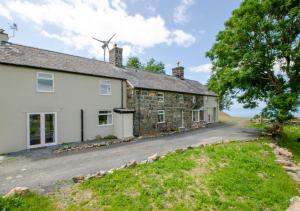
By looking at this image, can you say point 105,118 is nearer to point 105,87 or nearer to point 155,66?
point 105,87

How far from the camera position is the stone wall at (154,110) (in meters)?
16.6

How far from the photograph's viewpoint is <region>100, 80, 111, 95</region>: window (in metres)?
15.4

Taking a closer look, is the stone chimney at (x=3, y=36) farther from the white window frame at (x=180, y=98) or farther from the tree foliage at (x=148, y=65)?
the tree foliage at (x=148, y=65)

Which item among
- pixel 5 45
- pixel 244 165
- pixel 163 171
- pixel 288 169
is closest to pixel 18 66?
pixel 5 45

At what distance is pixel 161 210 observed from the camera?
5.02 m

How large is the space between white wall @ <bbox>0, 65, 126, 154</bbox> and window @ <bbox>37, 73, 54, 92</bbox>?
253mm

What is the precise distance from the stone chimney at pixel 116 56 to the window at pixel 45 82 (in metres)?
8.21

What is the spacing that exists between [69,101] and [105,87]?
11.3 feet

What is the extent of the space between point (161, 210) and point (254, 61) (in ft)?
47.2

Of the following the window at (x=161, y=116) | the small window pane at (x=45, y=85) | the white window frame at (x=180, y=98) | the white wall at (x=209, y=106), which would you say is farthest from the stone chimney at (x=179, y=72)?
the small window pane at (x=45, y=85)

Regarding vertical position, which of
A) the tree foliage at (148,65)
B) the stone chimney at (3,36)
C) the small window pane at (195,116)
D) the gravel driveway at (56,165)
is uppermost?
the tree foliage at (148,65)

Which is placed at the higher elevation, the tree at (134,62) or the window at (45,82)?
the tree at (134,62)

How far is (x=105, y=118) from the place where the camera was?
15.6 metres

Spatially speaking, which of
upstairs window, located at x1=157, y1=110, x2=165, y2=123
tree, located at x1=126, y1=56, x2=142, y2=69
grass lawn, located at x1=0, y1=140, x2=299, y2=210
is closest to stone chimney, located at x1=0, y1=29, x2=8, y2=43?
grass lawn, located at x1=0, y1=140, x2=299, y2=210
